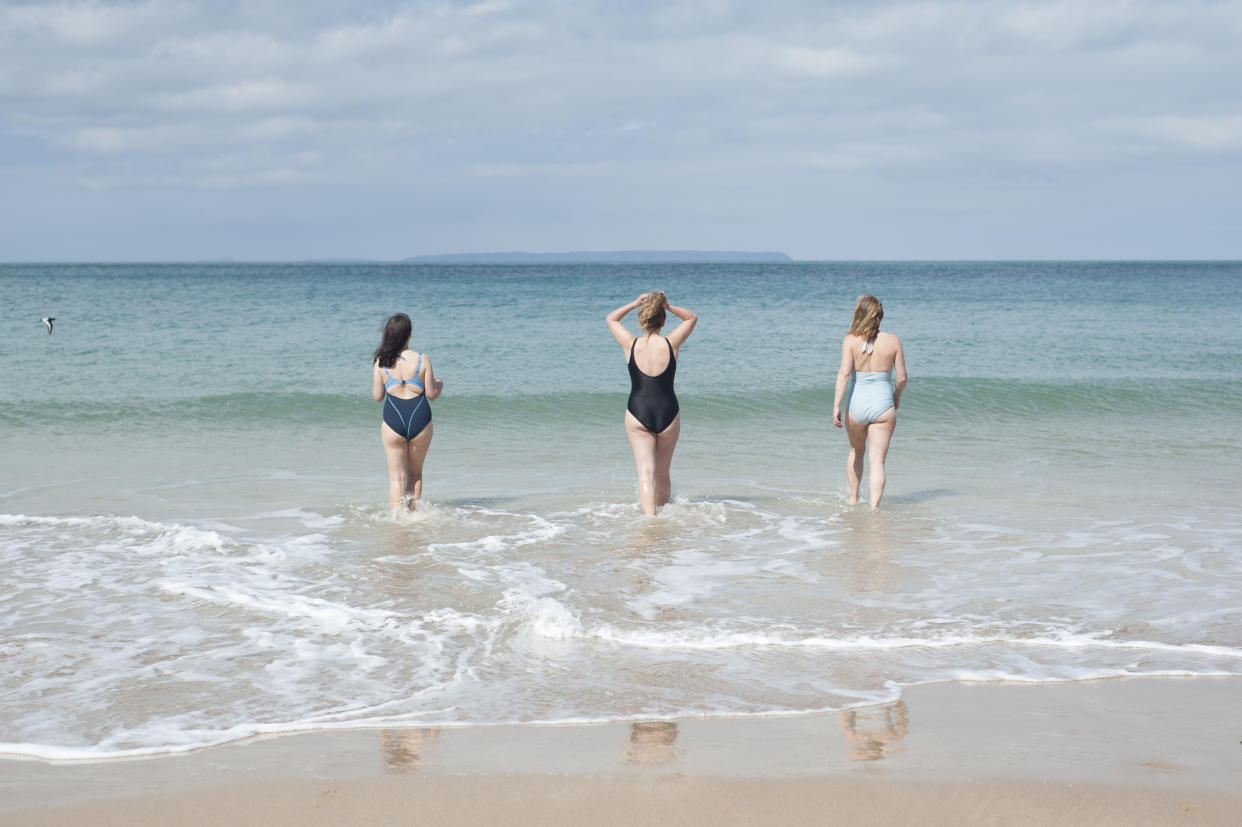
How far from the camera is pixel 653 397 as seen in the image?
26.1 feet

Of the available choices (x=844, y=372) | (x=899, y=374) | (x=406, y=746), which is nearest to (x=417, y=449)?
(x=844, y=372)

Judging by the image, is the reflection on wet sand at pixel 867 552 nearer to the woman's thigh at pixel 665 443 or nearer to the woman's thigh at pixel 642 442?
the woman's thigh at pixel 665 443

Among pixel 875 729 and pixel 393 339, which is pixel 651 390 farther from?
pixel 875 729

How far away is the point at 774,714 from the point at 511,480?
589cm

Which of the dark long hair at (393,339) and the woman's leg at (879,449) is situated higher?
the dark long hair at (393,339)

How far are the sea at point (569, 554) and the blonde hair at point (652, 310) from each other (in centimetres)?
149

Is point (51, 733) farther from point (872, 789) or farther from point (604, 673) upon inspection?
point (872, 789)

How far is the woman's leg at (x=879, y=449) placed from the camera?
8320 mm

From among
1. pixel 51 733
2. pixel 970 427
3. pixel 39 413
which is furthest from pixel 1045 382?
pixel 51 733

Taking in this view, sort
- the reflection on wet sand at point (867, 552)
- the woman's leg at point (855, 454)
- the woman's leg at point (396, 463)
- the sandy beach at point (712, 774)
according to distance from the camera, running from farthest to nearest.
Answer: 1. the woman's leg at point (855, 454)
2. the woman's leg at point (396, 463)
3. the reflection on wet sand at point (867, 552)
4. the sandy beach at point (712, 774)

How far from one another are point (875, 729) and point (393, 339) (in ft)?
16.9

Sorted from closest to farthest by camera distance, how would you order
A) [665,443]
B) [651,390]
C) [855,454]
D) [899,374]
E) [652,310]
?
[652,310] < [651,390] < [665,443] < [899,374] < [855,454]

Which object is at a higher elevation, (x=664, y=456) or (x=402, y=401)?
(x=402, y=401)

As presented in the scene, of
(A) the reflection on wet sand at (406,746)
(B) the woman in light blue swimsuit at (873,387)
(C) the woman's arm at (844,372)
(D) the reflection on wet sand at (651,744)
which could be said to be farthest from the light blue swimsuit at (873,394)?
(A) the reflection on wet sand at (406,746)
